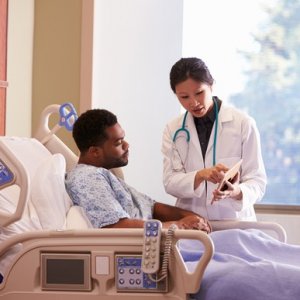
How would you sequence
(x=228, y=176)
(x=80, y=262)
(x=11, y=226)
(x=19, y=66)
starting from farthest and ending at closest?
(x=19, y=66) < (x=228, y=176) < (x=11, y=226) < (x=80, y=262)

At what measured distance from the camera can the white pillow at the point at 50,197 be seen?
2332 mm

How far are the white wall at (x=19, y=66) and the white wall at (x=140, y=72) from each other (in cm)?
40

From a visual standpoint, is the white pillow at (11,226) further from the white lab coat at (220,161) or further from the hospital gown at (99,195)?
the white lab coat at (220,161)

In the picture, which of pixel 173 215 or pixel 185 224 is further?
pixel 173 215

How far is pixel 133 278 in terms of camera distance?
1987mm

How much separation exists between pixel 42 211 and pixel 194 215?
672 mm

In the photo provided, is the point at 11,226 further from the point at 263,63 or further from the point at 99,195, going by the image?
the point at 263,63

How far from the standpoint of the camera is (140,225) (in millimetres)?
2328

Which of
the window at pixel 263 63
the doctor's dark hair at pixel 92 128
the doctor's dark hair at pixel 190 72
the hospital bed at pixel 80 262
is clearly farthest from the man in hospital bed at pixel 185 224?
the window at pixel 263 63

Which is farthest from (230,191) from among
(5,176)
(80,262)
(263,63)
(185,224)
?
(263,63)

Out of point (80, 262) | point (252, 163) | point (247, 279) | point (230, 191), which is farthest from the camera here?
point (252, 163)

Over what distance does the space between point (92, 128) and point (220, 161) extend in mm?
607

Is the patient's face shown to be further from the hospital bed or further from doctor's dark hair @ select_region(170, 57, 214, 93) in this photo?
the hospital bed

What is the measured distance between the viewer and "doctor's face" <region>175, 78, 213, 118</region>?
9.30 feet
